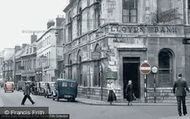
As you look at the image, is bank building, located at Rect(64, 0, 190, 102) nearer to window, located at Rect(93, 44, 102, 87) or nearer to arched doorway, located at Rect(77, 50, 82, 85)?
window, located at Rect(93, 44, 102, 87)

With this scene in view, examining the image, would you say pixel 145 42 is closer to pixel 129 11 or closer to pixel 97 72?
pixel 129 11

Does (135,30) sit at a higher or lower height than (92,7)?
lower

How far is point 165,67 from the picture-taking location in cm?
3097

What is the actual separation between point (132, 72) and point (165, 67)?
105 inches

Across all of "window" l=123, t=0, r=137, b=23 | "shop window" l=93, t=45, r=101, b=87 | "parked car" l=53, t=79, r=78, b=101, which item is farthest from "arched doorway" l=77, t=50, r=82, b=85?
"window" l=123, t=0, r=137, b=23

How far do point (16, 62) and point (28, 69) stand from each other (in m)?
19.8

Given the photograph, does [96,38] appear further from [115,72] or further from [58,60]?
[58,60]

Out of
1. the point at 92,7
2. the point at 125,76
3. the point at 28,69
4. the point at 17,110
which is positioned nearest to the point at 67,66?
the point at 92,7

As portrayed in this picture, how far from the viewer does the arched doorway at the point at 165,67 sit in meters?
30.7

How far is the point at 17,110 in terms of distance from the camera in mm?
5152

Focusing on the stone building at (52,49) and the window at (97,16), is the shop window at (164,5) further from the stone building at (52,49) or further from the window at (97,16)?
the stone building at (52,49)

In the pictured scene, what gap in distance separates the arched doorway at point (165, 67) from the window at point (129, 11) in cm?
349

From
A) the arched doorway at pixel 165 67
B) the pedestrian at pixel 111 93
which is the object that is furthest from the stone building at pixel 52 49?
the arched doorway at pixel 165 67

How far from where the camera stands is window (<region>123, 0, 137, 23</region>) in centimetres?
3120
